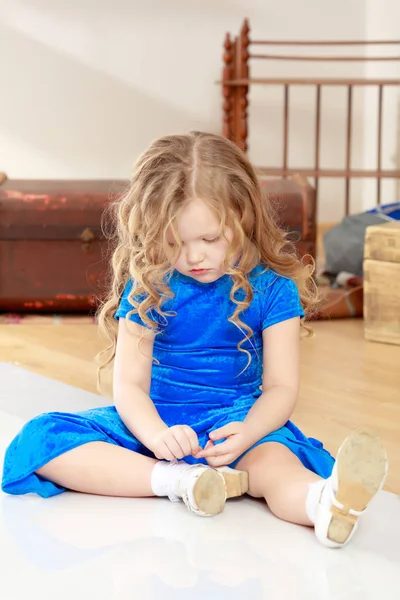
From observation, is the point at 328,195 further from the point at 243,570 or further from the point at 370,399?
the point at 243,570

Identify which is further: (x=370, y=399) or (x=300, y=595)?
(x=370, y=399)

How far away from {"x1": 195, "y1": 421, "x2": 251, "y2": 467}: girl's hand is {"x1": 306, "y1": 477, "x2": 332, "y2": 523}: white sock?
0.43 ft

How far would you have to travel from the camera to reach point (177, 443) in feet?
4.36

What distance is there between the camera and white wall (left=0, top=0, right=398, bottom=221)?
4.18 m

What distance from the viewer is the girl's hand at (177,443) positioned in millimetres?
1326

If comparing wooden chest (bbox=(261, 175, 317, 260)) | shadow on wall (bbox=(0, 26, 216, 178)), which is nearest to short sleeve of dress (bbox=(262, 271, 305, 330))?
wooden chest (bbox=(261, 175, 317, 260))

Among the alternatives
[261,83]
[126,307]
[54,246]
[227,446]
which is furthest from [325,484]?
[261,83]

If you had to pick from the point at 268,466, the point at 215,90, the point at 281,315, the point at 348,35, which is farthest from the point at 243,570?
the point at 348,35

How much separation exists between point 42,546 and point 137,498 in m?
0.20

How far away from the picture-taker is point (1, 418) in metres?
1.82

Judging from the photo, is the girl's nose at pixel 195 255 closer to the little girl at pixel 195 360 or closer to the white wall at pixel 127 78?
the little girl at pixel 195 360

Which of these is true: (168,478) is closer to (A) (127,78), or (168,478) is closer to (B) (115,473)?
(B) (115,473)

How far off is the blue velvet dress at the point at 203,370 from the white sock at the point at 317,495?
0.48ft

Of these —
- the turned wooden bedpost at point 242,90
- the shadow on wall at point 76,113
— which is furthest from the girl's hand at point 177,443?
the shadow on wall at point 76,113
